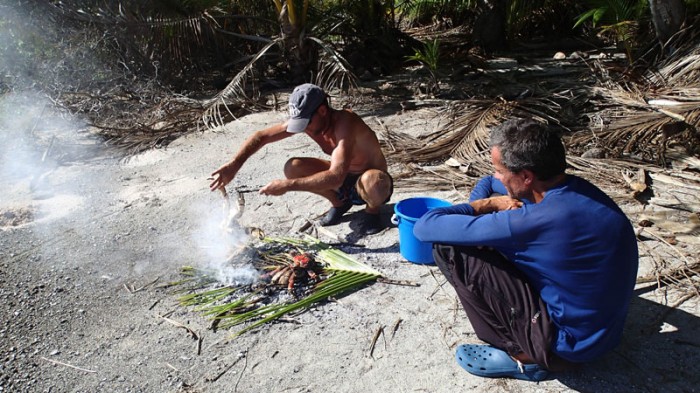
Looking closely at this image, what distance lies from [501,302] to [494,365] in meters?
0.32

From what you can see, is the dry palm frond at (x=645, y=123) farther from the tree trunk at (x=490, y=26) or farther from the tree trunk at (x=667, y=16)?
the tree trunk at (x=490, y=26)

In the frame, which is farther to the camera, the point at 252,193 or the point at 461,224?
the point at 252,193

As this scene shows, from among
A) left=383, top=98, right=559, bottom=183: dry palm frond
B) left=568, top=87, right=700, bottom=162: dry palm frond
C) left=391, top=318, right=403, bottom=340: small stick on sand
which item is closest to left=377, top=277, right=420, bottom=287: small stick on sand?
left=391, top=318, right=403, bottom=340: small stick on sand

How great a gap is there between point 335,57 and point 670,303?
4.51 m

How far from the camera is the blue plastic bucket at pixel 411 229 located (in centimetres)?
326

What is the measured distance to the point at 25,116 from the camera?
675 centimetres

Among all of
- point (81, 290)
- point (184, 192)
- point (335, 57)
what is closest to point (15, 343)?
point (81, 290)

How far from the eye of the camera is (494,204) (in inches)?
101

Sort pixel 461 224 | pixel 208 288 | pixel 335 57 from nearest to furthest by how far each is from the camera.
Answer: pixel 461 224 < pixel 208 288 < pixel 335 57

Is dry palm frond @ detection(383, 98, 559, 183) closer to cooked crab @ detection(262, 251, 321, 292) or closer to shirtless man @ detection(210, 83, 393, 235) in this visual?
shirtless man @ detection(210, 83, 393, 235)

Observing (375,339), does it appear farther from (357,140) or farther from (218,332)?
(357,140)

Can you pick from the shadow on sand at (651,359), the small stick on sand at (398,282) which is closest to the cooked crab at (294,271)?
the small stick on sand at (398,282)

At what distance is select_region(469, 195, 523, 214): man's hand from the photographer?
2.52 m

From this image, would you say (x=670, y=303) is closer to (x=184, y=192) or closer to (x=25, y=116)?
(x=184, y=192)
